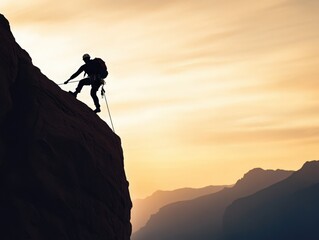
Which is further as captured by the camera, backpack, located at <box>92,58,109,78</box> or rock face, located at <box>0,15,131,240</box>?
backpack, located at <box>92,58,109,78</box>

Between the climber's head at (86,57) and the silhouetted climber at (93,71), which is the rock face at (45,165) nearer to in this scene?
the silhouetted climber at (93,71)

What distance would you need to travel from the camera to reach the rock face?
3206 centimetres

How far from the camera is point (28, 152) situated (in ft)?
107

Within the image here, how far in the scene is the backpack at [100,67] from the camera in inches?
1507

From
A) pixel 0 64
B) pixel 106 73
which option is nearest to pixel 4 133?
pixel 0 64

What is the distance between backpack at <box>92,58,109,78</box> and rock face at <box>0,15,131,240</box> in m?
2.95

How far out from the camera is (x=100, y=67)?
38531 mm

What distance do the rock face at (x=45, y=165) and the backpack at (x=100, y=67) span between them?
2.95 metres

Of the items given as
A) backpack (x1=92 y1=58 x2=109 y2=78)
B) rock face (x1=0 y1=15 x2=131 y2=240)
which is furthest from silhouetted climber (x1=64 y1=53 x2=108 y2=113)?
rock face (x1=0 y1=15 x2=131 y2=240)

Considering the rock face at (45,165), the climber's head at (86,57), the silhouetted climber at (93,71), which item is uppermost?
the climber's head at (86,57)

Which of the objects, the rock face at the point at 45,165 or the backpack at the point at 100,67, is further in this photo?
the backpack at the point at 100,67

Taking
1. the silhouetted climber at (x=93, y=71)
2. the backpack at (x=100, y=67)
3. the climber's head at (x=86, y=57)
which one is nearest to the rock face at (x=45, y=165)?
the silhouetted climber at (x=93, y=71)

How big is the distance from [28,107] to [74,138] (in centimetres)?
308

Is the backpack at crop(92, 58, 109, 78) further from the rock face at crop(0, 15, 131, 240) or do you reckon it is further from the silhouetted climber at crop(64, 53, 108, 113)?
the rock face at crop(0, 15, 131, 240)
